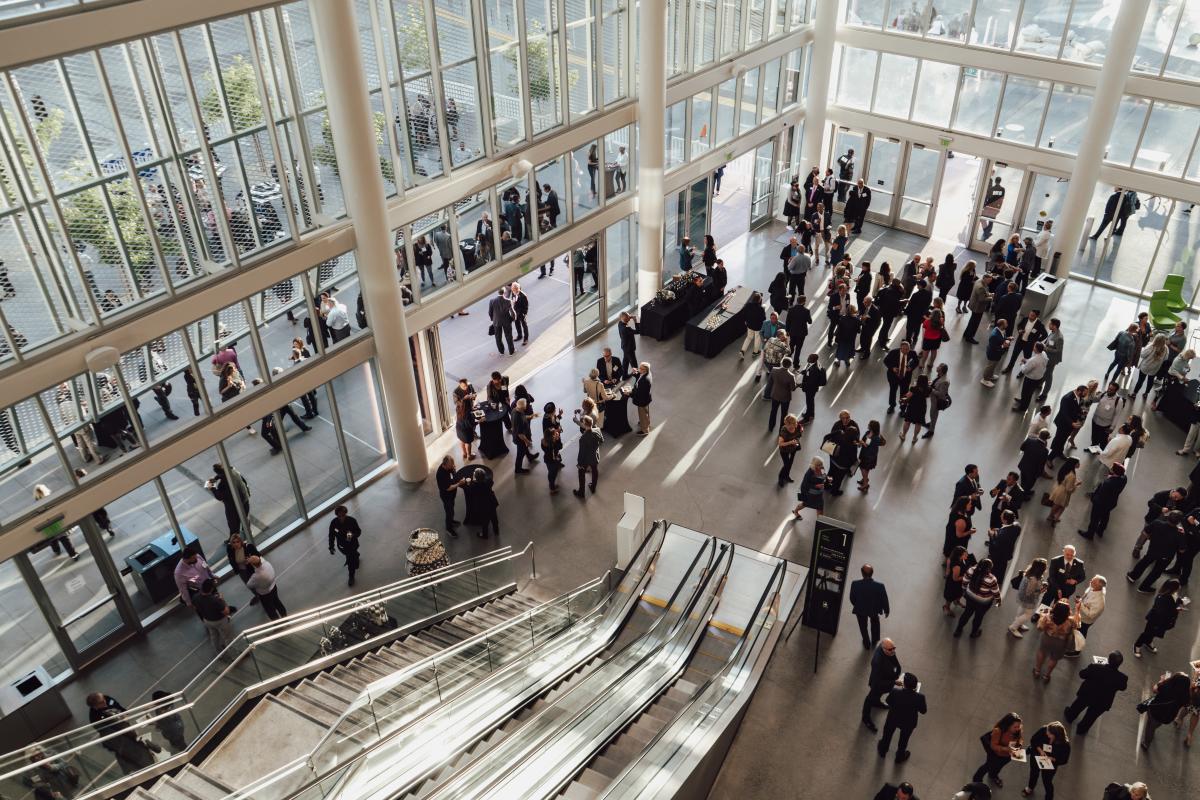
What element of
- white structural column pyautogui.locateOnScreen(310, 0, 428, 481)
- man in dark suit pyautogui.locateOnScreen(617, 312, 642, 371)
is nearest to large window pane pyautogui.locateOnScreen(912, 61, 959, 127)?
man in dark suit pyautogui.locateOnScreen(617, 312, 642, 371)

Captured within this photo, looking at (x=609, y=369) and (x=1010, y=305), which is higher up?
(x=1010, y=305)

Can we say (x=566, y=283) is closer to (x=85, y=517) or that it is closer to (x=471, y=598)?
(x=471, y=598)

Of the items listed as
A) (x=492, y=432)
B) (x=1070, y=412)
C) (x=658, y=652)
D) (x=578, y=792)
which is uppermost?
(x=578, y=792)

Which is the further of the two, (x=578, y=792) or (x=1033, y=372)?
(x=1033, y=372)

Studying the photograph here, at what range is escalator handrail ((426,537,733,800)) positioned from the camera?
8781mm

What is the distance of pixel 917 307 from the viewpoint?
1814 cm

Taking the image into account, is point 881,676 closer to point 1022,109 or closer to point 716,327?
point 716,327

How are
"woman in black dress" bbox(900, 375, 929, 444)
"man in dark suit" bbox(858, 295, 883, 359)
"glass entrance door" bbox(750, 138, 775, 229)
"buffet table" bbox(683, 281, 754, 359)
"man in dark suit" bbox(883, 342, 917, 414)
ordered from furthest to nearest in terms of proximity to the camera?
1. "glass entrance door" bbox(750, 138, 775, 229)
2. "buffet table" bbox(683, 281, 754, 359)
3. "man in dark suit" bbox(858, 295, 883, 359)
4. "man in dark suit" bbox(883, 342, 917, 414)
5. "woman in black dress" bbox(900, 375, 929, 444)

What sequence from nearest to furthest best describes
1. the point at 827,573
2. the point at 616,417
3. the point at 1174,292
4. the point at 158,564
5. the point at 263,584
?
the point at 827,573 < the point at 263,584 < the point at 158,564 < the point at 616,417 < the point at 1174,292

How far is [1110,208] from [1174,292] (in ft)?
9.62

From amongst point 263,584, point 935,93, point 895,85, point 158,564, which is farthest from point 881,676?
point 895,85

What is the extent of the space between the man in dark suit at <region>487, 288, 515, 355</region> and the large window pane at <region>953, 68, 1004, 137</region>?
11.5m

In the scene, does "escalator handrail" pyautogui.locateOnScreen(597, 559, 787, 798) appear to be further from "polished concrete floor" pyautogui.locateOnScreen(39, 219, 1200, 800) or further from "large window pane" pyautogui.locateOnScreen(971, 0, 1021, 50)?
"large window pane" pyautogui.locateOnScreen(971, 0, 1021, 50)

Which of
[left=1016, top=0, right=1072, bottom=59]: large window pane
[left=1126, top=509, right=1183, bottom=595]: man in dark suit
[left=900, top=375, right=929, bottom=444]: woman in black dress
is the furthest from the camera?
[left=1016, top=0, right=1072, bottom=59]: large window pane
